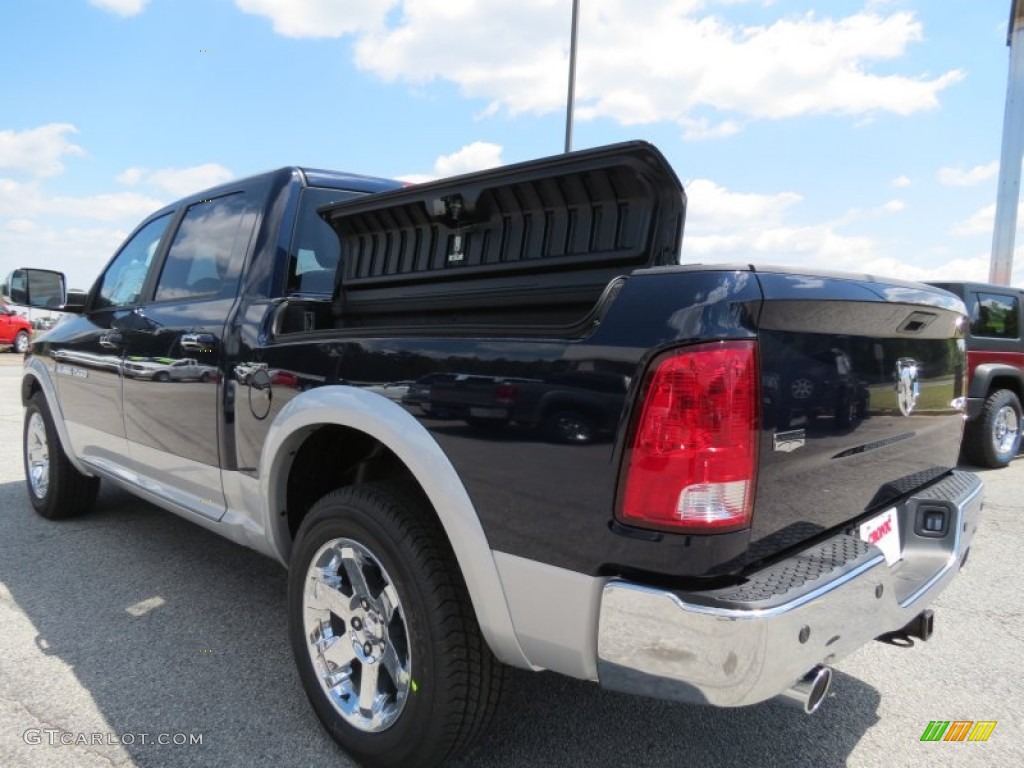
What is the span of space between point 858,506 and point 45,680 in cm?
286

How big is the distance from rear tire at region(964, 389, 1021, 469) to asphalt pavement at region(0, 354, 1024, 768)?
3853 millimetres

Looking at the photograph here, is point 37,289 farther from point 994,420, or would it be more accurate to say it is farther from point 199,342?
point 994,420

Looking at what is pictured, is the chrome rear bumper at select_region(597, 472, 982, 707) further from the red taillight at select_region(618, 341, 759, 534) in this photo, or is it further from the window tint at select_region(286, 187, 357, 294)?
the window tint at select_region(286, 187, 357, 294)

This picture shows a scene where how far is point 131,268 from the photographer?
3.95 m

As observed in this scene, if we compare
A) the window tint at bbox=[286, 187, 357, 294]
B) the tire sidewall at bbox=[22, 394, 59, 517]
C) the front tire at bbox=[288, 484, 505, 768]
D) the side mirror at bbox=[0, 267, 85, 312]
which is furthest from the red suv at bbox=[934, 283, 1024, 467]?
the tire sidewall at bbox=[22, 394, 59, 517]

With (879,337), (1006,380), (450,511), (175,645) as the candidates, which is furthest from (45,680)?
(1006,380)

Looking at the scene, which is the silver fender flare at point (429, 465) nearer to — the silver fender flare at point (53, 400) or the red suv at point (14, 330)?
the silver fender flare at point (53, 400)

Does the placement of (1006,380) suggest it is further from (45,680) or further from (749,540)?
(45,680)

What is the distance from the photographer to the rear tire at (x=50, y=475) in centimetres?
436

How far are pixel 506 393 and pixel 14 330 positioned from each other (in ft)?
92.4

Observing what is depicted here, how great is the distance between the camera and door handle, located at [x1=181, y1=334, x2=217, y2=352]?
285 centimetres

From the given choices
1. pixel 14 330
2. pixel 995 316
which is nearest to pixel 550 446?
pixel 995 316

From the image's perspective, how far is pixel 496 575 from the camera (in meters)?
1.74

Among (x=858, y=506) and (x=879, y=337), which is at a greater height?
(x=879, y=337)
